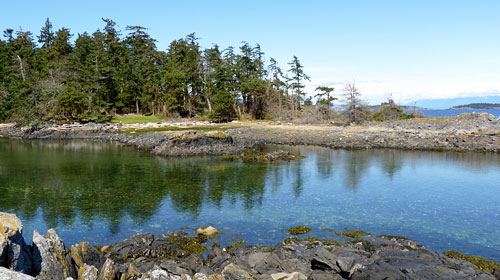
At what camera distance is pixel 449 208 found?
1944 centimetres

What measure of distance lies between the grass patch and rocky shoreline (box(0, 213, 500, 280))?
57.5 m

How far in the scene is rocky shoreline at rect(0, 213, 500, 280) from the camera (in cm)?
912

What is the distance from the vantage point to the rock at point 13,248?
8312 millimetres

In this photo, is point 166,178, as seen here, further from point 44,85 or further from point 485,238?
point 44,85

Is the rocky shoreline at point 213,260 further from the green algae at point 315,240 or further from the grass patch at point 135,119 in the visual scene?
the grass patch at point 135,119

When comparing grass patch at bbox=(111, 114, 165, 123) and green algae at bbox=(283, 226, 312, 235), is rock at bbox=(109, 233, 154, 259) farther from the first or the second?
grass patch at bbox=(111, 114, 165, 123)

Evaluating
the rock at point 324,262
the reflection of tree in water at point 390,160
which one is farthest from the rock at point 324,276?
the reflection of tree in water at point 390,160

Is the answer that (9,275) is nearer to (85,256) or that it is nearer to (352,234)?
(85,256)

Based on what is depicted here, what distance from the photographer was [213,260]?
1218 centimetres

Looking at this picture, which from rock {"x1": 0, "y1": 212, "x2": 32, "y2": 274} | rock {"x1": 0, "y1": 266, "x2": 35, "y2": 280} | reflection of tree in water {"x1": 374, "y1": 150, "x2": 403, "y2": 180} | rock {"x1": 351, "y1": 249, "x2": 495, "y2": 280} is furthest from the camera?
reflection of tree in water {"x1": 374, "y1": 150, "x2": 403, "y2": 180}

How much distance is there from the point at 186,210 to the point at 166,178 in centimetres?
893

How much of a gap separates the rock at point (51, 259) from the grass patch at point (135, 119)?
60.6 m

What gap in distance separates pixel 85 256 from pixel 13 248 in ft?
9.73

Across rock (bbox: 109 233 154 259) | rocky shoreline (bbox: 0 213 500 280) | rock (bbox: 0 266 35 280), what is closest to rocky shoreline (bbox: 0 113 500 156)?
rock (bbox: 109 233 154 259)
